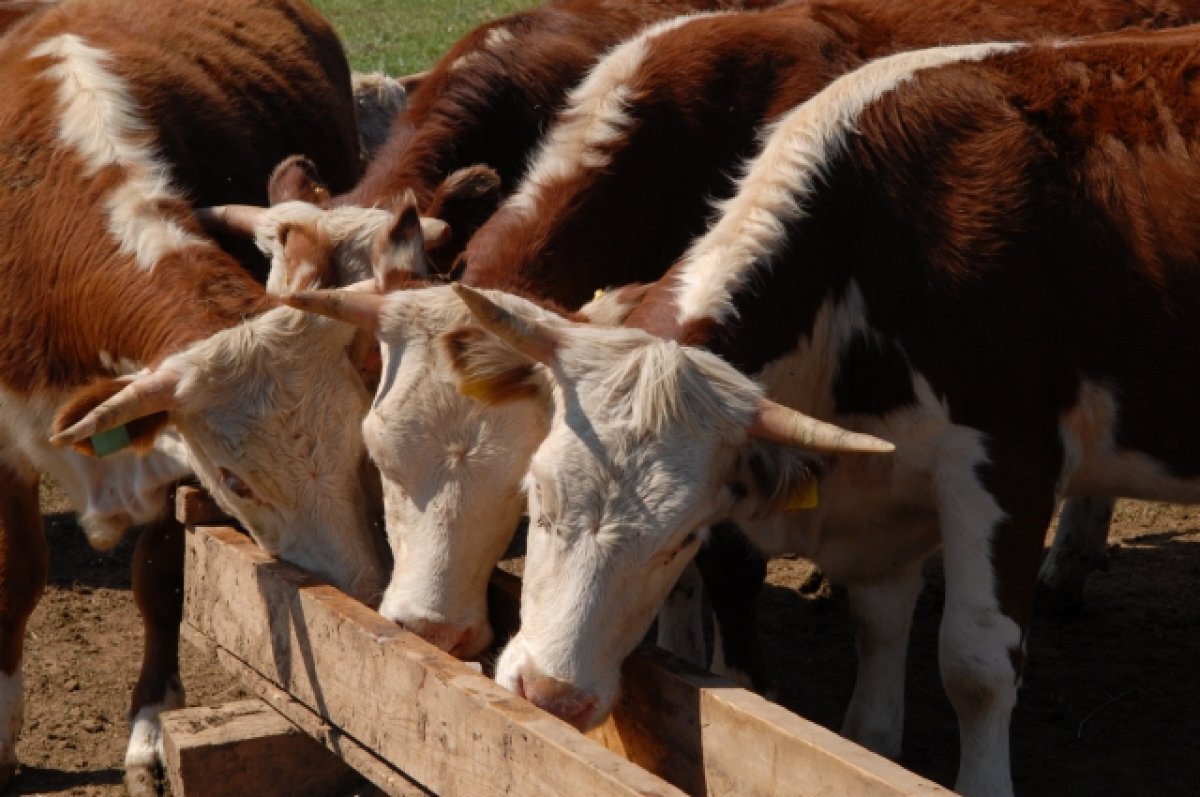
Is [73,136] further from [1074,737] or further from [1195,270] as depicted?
[1074,737]

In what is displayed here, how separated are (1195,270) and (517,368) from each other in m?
1.99

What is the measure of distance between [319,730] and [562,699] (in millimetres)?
750

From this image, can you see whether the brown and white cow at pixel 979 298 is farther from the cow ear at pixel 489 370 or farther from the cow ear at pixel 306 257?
the cow ear at pixel 306 257

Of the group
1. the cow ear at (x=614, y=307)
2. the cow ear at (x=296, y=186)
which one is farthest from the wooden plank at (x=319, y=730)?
the cow ear at (x=296, y=186)

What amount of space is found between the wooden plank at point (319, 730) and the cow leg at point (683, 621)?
2.00 m

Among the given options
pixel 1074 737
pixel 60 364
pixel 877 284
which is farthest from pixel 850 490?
pixel 60 364

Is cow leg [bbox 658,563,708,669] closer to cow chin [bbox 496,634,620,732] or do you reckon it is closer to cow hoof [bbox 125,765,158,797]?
cow hoof [bbox 125,765,158,797]

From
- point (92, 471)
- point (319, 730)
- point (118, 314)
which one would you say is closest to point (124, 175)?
point (118, 314)

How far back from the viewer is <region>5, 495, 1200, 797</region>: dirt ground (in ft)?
17.9

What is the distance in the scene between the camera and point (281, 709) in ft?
13.8

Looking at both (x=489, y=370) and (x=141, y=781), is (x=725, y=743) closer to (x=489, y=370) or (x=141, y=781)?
(x=489, y=370)

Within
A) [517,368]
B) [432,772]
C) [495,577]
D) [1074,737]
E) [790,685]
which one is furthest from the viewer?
[790,685]

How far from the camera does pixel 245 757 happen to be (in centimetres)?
461

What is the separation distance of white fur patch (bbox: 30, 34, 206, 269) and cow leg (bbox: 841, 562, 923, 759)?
2.41 metres
